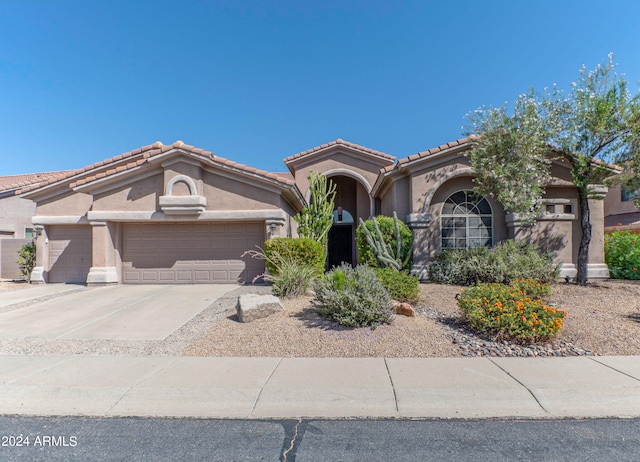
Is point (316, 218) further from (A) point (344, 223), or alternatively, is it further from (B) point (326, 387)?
(B) point (326, 387)

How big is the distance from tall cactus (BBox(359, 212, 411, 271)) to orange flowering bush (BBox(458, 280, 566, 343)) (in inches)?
152

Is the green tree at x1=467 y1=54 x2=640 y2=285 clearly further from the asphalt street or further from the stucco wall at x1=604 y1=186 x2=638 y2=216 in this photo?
the stucco wall at x1=604 y1=186 x2=638 y2=216

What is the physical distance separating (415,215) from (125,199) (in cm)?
1001

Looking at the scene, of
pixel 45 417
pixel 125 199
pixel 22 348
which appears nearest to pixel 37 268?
pixel 125 199

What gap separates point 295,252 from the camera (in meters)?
9.82

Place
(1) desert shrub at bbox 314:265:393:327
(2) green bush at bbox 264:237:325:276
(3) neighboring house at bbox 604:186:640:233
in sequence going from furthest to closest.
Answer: (3) neighboring house at bbox 604:186:640:233 < (2) green bush at bbox 264:237:325:276 < (1) desert shrub at bbox 314:265:393:327

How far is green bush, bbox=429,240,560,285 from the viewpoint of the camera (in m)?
9.17

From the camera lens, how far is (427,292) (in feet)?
28.5

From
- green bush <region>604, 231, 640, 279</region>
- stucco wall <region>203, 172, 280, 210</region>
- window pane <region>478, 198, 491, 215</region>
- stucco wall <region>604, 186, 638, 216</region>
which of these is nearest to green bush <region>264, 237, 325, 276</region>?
stucco wall <region>203, 172, 280, 210</region>

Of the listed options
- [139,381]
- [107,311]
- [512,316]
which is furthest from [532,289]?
[107,311]

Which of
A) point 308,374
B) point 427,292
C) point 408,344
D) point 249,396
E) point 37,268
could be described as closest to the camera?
point 249,396

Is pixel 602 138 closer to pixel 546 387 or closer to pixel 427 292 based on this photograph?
pixel 427 292

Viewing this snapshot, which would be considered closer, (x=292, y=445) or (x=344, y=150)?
(x=292, y=445)

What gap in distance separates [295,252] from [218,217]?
10.7 feet
